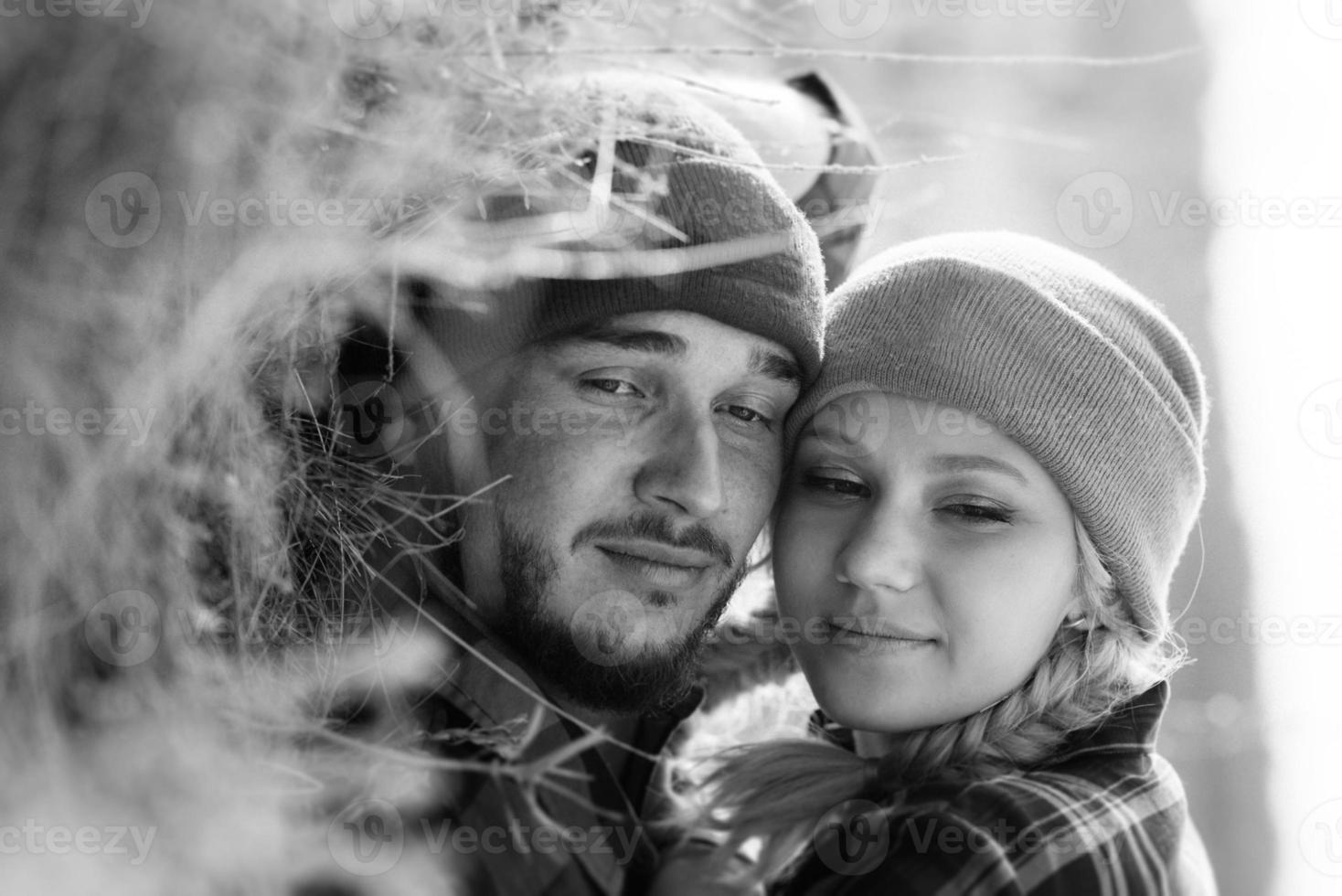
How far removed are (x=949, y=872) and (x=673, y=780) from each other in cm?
36

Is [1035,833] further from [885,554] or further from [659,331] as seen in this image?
[659,331]

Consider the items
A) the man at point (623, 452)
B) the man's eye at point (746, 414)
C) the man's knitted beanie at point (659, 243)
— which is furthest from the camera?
the man's eye at point (746, 414)

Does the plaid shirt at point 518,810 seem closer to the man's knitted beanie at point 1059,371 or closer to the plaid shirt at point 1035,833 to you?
the plaid shirt at point 1035,833

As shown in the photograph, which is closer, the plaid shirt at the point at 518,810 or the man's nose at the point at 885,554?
the plaid shirt at the point at 518,810

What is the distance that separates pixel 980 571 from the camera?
100 cm

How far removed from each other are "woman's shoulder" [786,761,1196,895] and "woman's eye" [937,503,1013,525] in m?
0.22

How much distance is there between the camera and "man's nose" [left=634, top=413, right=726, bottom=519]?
102 cm

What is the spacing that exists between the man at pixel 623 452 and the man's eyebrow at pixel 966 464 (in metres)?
0.16

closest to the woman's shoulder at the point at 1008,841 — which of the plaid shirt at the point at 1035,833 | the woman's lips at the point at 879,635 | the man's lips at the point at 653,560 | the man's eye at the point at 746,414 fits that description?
the plaid shirt at the point at 1035,833

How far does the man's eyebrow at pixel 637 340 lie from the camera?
40.4 inches

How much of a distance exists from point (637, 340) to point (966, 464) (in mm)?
306

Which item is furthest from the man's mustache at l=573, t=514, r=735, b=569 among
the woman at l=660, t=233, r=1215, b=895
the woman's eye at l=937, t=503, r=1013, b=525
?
the woman's eye at l=937, t=503, r=1013, b=525

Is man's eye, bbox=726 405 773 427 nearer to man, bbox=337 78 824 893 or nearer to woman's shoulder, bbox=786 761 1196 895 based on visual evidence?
man, bbox=337 78 824 893

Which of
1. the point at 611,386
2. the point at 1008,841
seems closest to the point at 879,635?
the point at 1008,841
